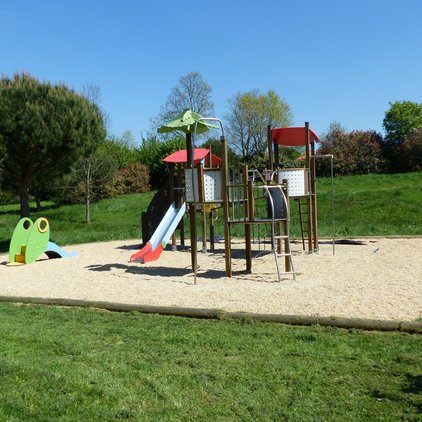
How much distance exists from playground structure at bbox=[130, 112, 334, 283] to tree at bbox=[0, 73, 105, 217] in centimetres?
479

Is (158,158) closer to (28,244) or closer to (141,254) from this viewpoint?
(28,244)

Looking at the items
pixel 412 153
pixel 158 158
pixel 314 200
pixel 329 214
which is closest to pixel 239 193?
pixel 314 200

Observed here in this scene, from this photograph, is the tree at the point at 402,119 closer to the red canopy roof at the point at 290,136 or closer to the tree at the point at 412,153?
the tree at the point at 412,153

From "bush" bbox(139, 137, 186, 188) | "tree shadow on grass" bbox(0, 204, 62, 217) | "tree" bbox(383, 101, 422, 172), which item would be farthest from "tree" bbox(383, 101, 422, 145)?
"tree shadow on grass" bbox(0, 204, 62, 217)

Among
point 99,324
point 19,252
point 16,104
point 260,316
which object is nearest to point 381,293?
point 260,316

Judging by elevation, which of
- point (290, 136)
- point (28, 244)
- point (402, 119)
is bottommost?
point (28, 244)

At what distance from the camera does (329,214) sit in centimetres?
2283

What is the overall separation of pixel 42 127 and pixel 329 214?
12063 millimetres

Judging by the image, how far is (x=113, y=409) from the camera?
11.9ft

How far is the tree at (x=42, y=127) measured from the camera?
17.1 m

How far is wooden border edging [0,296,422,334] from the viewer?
5.62 m

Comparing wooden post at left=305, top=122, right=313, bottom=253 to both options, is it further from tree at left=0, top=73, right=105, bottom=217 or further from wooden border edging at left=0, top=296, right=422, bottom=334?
tree at left=0, top=73, right=105, bottom=217

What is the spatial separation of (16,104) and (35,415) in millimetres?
15203

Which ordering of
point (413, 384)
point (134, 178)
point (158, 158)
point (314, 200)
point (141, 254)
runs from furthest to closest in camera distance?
point (158, 158)
point (134, 178)
point (314, 200)
point (141, 254)
point (413, 384)
